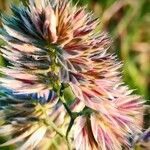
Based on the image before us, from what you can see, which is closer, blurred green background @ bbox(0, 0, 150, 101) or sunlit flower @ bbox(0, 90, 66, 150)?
sunlit flower @ bbox(0, 90, 66, 150)

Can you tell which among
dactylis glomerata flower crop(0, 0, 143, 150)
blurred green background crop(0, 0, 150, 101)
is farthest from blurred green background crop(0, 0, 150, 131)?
dactylis glomerata flower crop(0, 0, 143, 150)

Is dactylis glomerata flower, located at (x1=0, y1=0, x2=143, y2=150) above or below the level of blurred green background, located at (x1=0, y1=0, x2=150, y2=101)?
below

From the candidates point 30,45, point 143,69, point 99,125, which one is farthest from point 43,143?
point 143,69

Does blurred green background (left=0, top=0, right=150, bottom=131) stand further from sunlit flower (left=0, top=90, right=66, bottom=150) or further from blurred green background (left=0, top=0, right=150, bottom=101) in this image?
sunlit flower (left=0, top=90, right=66, bottom=150)

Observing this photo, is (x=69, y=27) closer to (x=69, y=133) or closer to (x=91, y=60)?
(x=91, y=60)

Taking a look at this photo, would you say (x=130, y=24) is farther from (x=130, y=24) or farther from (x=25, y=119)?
(x=25, y=119)

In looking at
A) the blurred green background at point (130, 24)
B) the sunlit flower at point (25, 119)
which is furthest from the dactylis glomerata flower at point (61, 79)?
the blurred green background at point (130, 24)

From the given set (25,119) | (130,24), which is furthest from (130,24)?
(25,119)

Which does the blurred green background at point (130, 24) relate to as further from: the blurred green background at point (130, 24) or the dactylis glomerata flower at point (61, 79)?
the dactylis glomerata flower at point (61, 79)
